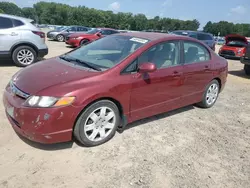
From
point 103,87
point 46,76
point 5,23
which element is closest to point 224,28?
point 5,23

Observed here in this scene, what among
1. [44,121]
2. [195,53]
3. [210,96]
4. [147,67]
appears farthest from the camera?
[210,96]

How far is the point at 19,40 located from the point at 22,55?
1.63 ft

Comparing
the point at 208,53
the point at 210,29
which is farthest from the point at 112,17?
the point at 208,53

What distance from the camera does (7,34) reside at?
7.52 metres

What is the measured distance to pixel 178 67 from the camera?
4250 millimetres

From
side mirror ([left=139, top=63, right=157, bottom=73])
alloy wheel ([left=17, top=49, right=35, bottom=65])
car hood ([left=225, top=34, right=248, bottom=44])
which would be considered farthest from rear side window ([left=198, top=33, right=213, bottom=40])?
side mirror ([left=139, top=63, right=157, bottom=73])

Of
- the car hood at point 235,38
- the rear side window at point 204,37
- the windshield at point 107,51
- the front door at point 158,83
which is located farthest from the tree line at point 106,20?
the front door at point 158,83

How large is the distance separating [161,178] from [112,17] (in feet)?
260

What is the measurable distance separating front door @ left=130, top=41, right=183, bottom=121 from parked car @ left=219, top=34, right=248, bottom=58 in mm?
11954

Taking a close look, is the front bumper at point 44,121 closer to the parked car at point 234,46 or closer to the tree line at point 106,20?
the parked car at point 234,46

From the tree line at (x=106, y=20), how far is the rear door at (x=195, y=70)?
66.1 meters

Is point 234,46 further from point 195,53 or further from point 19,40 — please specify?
point 19,40

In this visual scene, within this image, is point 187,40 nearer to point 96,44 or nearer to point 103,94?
point 96,44

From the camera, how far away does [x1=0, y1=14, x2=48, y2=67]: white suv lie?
24.7ft
